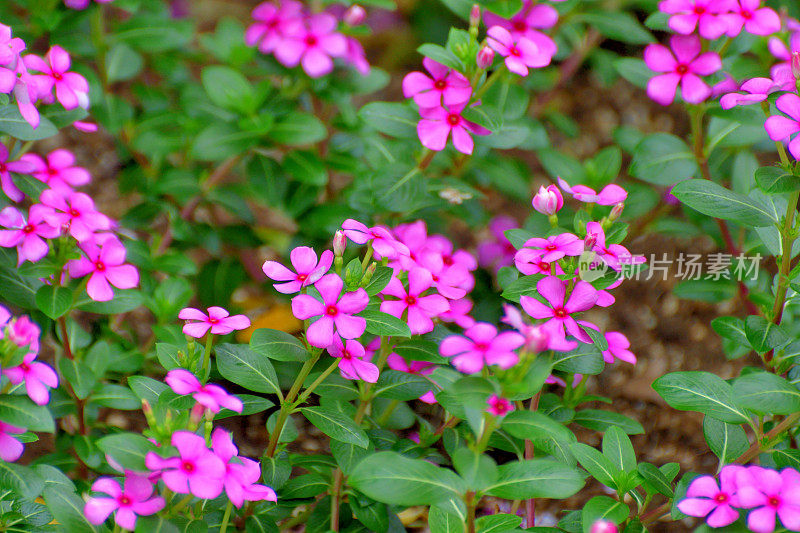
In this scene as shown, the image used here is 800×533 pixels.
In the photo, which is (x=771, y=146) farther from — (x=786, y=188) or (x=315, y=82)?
(x=315, y=82)

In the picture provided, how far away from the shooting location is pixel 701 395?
63.5 inches

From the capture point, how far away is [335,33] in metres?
2.43

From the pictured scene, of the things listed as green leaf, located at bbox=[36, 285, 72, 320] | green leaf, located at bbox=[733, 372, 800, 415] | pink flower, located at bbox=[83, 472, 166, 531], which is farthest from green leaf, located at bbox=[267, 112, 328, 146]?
green leaf, located at bbox=[733, 372, 800, 415]

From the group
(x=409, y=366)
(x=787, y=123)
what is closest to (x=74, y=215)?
(x=409, y=366)

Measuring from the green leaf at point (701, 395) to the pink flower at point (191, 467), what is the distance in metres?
0.92

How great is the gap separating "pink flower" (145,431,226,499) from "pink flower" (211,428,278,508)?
35 mm

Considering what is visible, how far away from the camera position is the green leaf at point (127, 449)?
49.2 inches

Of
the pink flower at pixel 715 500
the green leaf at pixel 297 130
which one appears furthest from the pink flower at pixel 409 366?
the green leaf at pixel 297 130

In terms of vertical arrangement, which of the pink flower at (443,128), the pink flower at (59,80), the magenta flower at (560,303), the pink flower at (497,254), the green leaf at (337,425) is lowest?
the pink flower at (497,254)

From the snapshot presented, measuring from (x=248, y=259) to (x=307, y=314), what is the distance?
1701mm

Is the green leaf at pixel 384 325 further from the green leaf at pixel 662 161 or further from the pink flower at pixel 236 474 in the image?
the green leaf at pixel 662 161

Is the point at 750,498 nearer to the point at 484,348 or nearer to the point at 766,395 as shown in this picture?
the point at 766,395

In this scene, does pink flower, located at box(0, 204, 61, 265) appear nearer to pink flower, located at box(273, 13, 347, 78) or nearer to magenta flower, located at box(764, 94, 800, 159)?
pink flower, located at box(273, 13, 347, 78)

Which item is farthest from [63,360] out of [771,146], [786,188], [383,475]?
[771,146]
